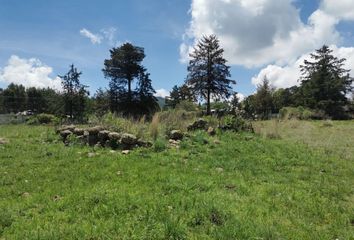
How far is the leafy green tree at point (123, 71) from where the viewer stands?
4088 centimetres

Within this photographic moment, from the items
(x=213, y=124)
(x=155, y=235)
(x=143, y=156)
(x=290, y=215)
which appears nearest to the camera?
(x=155, y=235)

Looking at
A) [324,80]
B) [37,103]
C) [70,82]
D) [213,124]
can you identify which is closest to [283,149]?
[213,124]

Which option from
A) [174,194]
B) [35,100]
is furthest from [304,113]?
[35,100]

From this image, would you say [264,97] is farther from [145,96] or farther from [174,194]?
[174,194]

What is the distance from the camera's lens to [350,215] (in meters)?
5.20

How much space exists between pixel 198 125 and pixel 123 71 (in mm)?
28202

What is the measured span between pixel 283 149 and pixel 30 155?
7.66 m

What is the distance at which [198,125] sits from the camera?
47.9ft

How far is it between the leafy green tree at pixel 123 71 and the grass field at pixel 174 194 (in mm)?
30975

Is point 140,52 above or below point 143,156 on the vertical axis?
above

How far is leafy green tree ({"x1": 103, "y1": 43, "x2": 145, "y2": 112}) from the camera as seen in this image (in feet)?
134

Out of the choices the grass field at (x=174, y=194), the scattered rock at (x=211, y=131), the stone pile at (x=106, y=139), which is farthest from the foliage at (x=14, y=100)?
the grass field at (x=174, y=194)

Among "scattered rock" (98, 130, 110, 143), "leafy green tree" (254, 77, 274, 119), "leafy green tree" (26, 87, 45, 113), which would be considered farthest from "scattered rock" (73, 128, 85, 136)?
"leafy green tree" (26, 87, 45, 113)

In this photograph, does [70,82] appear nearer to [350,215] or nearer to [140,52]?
[140,52]
